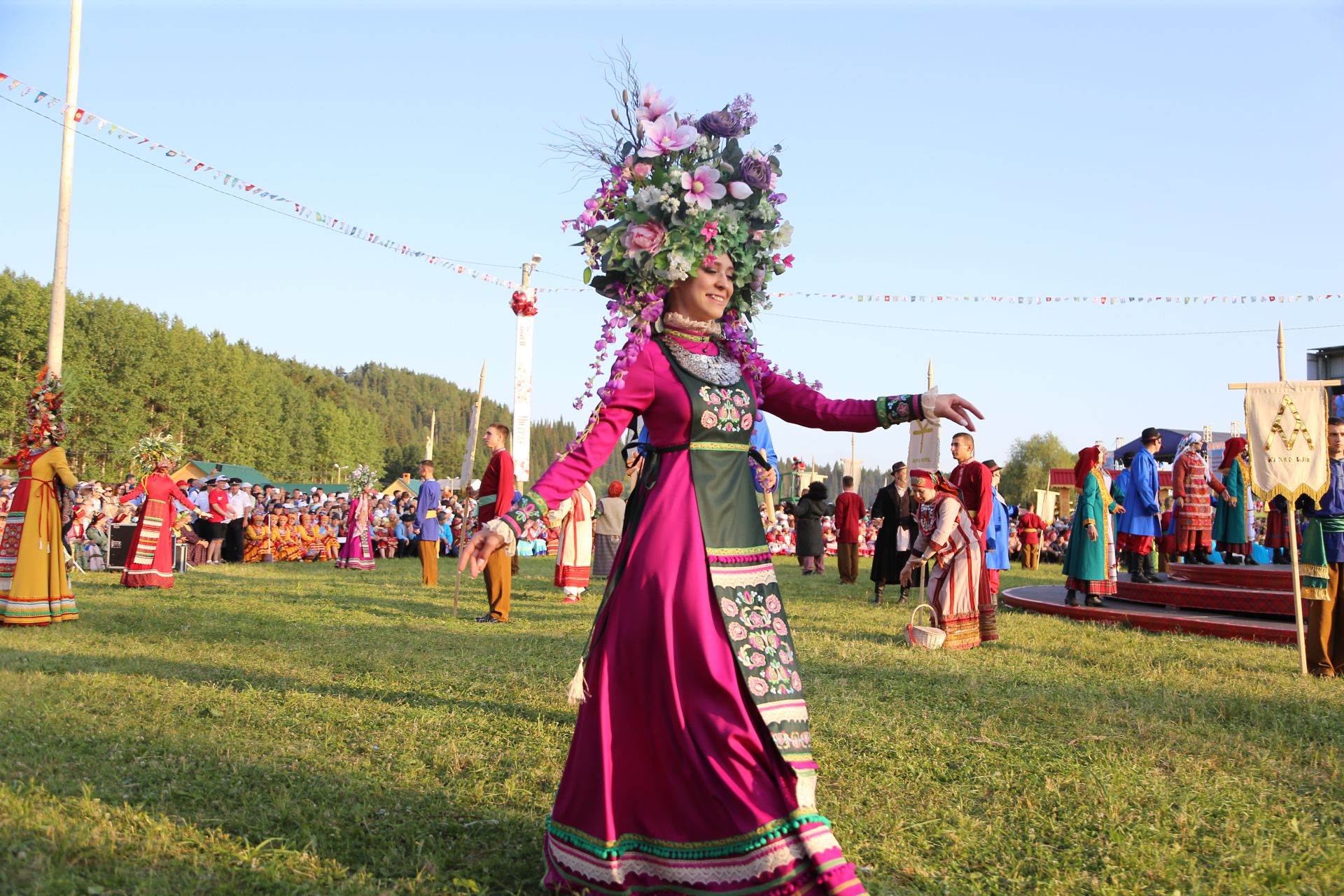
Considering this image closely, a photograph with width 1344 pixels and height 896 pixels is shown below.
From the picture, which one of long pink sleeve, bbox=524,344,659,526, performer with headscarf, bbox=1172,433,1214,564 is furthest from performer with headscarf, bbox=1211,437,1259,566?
long pink sleeve, bbox=524,344,659,526

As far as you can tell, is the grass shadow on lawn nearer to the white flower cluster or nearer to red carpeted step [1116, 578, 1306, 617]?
the white flower cluster

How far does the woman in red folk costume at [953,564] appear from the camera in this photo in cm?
961

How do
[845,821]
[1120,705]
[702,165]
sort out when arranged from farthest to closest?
[1120,705]
[845,821]
[702,165]

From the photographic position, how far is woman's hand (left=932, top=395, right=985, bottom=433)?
3787 millimetres

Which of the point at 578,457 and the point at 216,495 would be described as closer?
the point at 578,457

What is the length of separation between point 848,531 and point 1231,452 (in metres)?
6.44

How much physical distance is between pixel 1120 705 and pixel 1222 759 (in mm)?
1378

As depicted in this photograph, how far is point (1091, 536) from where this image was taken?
1282 centimetres

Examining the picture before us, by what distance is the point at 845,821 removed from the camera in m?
4.27

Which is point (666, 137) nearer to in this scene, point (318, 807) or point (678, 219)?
point (678, 219)

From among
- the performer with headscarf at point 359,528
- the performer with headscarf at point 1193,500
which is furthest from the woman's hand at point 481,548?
the performer with headscarf at point 359,528

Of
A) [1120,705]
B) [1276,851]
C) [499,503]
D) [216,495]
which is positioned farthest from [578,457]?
[216,495]

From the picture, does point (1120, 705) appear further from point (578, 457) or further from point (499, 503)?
point (499, 503)

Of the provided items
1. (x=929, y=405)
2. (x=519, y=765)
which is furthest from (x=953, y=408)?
(x=519, y=765)
